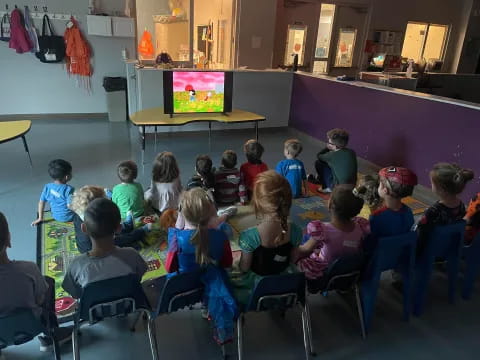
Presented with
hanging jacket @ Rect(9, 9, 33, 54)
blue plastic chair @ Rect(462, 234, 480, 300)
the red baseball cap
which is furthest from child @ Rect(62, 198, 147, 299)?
hanging jacket @ Rect(9, 9, 33, 54)

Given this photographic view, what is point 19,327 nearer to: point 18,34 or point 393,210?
point 393,210

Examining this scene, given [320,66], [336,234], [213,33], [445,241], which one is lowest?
[445,241]

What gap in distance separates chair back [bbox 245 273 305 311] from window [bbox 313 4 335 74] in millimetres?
8366

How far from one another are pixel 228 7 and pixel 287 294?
25.0 feet

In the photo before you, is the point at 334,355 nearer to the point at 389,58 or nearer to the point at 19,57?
the point at 19,57

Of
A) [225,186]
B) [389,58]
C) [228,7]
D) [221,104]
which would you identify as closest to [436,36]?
[389,58]

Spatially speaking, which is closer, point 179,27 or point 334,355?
point 334,355

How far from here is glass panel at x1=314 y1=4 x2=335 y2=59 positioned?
9.12m

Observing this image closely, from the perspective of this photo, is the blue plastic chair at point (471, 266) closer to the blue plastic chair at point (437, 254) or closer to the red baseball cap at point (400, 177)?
the blue plastic chair at point (437, 254)

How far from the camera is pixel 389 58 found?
915cm

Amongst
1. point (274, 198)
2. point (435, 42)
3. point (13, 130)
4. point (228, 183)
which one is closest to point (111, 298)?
point (274, 198)

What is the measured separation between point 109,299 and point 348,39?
367 inches

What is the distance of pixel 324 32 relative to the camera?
9305 millimetres

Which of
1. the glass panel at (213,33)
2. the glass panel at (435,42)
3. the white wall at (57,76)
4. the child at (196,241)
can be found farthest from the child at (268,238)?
the glass panel at (435,42)
